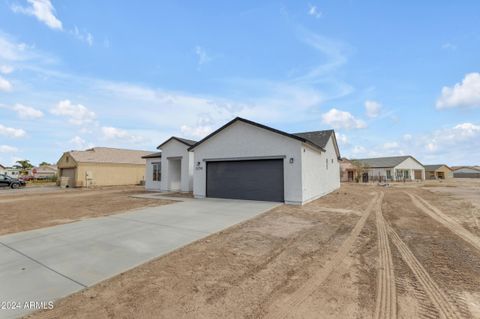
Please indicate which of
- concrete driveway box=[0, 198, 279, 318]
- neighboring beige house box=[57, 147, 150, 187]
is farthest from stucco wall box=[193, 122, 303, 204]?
neighboring beige house box=[57, 147, 150, 187]

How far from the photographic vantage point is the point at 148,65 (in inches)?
552

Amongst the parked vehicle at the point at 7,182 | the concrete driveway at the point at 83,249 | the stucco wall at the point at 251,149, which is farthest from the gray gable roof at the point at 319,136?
the parked vehicle at the point at 7,182

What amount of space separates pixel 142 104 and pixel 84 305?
1703 centimetres

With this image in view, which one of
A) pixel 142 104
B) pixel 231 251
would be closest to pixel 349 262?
pixel 231 251

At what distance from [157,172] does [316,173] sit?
1422cm

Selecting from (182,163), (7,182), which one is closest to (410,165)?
(182,163)

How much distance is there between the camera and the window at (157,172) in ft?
64.8

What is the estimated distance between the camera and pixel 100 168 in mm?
26750

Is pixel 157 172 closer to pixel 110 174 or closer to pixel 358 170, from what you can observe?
pixel 110 174

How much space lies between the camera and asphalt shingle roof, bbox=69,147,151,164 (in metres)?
26.3

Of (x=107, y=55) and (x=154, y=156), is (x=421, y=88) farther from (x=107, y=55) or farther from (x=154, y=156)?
(x=154, y=156)

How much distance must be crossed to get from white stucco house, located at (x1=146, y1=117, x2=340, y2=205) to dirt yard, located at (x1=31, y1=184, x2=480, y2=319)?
5259 mm

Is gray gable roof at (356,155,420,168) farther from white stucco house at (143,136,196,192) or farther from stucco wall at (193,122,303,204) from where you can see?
white stucco house at (143,136,196,192)

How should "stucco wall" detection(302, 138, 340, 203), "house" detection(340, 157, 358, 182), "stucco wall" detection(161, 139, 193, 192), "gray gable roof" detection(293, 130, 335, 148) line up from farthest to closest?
"house" detection(340, 157, 358, 182) → "stucco wall" detection(161, 139, 193, 192) → "gray gable roof" detection(293, 130, 335, 148) → "stucco wall" detection(302, 138, 340, 203)
